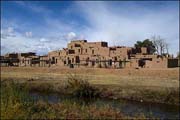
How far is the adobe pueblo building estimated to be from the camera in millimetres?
58750

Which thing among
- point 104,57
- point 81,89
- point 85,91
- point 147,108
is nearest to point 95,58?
point 104,57

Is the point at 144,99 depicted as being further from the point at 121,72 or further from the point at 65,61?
the point at 65,61

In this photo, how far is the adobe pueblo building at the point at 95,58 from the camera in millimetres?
58750

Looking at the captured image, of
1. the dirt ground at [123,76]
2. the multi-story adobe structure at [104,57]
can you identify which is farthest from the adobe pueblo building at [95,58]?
the dirt ground at [123,76]

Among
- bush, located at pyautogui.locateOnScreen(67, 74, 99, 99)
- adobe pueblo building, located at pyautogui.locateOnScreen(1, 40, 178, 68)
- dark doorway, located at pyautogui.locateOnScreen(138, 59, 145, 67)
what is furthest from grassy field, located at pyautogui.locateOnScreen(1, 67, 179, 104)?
dark doorway, located at pyautogui.locateOnScreen(138, 59, 145, 67)

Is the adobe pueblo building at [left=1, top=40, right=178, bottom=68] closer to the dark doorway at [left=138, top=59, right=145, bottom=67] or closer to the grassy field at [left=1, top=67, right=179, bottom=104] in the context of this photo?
the dark doorway at [left=138, top=59, right=145, bottom=67]

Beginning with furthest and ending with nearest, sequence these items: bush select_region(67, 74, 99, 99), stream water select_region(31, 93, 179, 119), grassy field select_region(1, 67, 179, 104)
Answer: bush select_region(67, 74, 99, 99)
grassy field select_region(1, 67, 179, 104)
stream water select_region(31, 93, 179, 119)

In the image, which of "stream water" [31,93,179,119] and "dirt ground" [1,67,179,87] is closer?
"stream water" [31,93,179,119]

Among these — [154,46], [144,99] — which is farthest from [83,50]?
[144,99]

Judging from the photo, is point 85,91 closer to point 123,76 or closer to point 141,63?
point 123,76

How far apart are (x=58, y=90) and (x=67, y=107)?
64.9ft

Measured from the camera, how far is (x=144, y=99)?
2881 cm

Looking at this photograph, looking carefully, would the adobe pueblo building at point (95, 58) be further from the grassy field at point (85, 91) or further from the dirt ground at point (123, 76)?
the grassy field at point (85, 91)

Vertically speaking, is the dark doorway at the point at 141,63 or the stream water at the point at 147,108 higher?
the dark doorway at the point at 141,63
